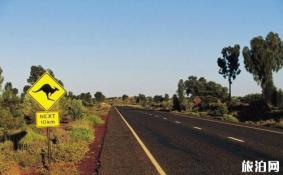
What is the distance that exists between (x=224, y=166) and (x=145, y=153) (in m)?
4.14

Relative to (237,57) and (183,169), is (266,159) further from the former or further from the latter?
(237,57)

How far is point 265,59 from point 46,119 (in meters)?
60.2

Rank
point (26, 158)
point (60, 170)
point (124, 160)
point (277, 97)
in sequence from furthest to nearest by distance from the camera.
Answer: point (277, 97) < point (124, 160) < point (26, 158) < point (60, 170)

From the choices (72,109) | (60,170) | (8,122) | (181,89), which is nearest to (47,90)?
(60,170)

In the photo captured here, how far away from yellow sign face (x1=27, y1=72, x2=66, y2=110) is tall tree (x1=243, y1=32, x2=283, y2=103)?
184 feet

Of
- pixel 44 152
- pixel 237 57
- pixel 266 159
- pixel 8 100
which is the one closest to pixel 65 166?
pixel 44 152

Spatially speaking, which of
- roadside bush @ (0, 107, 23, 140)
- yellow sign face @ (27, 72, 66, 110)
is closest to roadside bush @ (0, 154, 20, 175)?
yellow sign face @ (27, 72, 66, 110)

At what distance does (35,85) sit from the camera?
13625mm

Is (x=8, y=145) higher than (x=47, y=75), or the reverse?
(x=47, y=75)

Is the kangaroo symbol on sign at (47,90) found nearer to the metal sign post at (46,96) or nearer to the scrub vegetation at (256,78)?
the metal sign post at (46,96)

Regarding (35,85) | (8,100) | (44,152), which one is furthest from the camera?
(8,100)

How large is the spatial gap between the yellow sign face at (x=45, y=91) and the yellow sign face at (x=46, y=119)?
351mm

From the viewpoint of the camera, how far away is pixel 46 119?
13406 millimetres

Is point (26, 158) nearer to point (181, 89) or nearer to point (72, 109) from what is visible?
point (72, 109)
